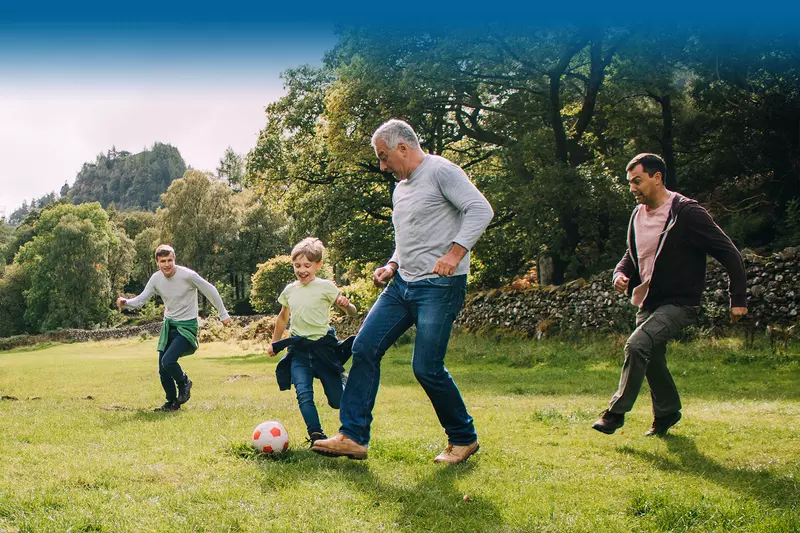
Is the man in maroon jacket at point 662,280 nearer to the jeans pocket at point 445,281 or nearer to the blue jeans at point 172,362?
the jeans pocket at point 445,281

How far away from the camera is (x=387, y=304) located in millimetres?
5098

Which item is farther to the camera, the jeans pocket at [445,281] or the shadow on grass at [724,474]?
the jeans pocket at [445,281]

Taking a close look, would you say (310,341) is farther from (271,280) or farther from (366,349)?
(271,280)

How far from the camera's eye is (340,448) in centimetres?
475

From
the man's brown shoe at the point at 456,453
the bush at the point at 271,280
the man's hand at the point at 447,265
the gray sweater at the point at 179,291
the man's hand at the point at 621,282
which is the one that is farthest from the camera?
the bush at the point at 271,280

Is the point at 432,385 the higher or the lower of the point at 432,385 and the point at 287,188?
the lower

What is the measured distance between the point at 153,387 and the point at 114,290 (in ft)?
208

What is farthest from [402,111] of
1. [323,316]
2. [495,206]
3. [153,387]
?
[323,316]

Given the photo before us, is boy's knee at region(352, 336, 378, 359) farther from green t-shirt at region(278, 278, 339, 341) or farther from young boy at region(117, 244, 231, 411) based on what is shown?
young boy at region(117, 244, 231, 411)

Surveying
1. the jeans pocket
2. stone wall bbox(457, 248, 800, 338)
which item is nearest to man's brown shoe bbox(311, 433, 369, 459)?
the jeans pocket

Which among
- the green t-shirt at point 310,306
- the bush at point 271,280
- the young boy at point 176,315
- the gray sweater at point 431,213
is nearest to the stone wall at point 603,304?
the young boy at point 176,315

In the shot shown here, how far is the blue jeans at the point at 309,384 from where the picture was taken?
226 inches

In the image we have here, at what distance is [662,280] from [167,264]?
644cm

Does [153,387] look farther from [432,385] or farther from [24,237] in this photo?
[24,237]
